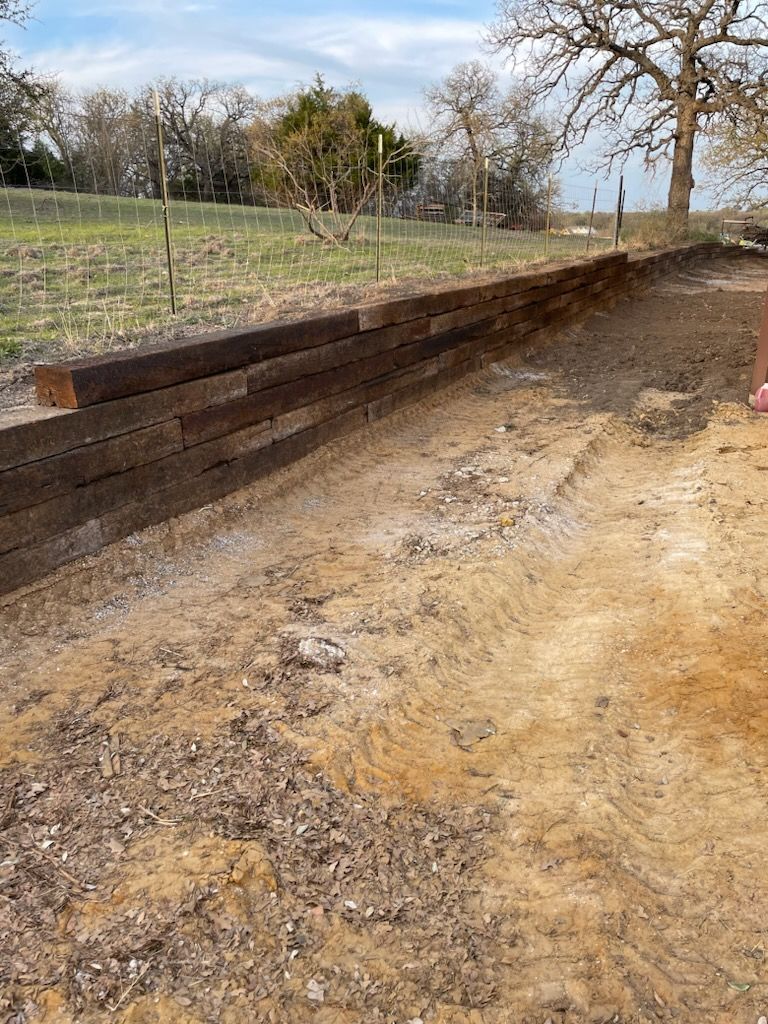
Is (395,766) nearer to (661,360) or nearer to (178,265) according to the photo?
(661,360)

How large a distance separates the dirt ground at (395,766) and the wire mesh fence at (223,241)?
8.83ft

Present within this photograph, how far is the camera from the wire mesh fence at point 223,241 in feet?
23.2

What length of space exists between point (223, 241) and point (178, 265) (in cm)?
276

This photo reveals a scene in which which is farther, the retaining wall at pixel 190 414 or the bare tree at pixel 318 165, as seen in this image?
the bare tree at pixel 318 165

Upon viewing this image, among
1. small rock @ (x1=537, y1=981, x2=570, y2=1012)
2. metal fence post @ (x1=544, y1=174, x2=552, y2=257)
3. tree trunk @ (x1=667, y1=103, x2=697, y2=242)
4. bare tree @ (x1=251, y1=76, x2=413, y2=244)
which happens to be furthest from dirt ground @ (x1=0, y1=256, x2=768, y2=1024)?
tree trunk @ (x1=667, y1=103, x2=697, y2=242)

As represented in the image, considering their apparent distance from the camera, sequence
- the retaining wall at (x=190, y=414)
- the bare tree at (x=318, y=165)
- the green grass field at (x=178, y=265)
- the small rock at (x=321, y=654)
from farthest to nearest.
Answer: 1. the bare tree at (x=318, y=165)
2. the green grass field at (x=178, y=265)
3. the retaining wall at (x=190, y=414)
4. the small rock at (x=321, y=654)

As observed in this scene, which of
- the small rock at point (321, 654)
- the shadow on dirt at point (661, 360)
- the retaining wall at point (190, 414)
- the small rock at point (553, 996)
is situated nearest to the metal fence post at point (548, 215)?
the shadow on dirt at point (661, 360)

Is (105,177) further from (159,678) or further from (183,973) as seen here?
(183,973)

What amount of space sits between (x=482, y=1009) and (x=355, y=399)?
16.1 feet

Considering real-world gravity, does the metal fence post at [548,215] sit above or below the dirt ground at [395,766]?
above

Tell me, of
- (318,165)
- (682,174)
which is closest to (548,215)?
(318,165)

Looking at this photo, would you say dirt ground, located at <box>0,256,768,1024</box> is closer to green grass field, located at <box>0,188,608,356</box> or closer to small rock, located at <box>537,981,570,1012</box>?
small rock, located at <box>537,981,570,1012</box>

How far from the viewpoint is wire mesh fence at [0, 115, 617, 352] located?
7074 mm

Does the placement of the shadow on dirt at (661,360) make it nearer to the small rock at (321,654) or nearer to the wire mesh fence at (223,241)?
the wire mesh fence at (223,241)
